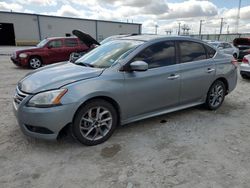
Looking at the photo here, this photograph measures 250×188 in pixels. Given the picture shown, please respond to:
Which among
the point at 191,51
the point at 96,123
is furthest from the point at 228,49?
the point at 96,123

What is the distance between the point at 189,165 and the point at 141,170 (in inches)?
24.7

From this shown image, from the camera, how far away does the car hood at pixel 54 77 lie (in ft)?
9.34

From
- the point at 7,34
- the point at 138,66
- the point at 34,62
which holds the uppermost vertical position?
the point at 7,34

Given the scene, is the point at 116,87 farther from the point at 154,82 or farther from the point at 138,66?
the point at 154,82

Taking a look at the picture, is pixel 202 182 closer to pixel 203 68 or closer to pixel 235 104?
pixel 203 68

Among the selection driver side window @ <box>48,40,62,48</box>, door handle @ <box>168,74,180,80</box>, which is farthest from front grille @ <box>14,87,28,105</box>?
driver side window @ <box>48,40,62,48</box>

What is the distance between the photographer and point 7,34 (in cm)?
3131

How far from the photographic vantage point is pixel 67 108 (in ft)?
9.04

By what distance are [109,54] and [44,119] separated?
1.55 m

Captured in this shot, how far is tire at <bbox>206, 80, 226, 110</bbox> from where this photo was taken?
4480 millimetres

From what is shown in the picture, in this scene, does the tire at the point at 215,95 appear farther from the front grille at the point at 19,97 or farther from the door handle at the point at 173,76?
the front grille at the point at 19,97

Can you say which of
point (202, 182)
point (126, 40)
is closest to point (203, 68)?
point (126, 40)

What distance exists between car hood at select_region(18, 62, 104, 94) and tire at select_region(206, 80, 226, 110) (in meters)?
2.55

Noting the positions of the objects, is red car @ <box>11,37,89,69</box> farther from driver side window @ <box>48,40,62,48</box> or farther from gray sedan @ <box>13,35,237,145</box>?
gray sedan @ <box>13,35,237,145</box>
